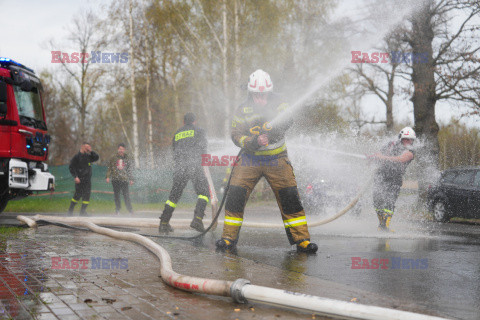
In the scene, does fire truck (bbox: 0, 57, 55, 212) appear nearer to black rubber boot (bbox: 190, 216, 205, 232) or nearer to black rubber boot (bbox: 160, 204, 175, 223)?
black rubber boot (bbox: 160, 204, 175, 223)

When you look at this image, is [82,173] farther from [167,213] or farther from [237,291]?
[237,291]

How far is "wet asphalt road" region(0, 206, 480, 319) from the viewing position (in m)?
4.05

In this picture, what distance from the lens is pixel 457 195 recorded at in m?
13.4

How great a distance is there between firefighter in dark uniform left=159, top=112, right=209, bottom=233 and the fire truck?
11.4ft

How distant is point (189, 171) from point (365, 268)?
12.0ft

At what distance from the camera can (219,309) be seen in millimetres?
3648

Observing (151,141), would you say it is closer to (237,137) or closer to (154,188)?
(154,188)

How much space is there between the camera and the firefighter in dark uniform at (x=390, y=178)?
9.16 m

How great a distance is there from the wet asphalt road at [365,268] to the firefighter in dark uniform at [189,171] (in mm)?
535

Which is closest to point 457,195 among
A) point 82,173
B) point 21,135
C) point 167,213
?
point 167,213

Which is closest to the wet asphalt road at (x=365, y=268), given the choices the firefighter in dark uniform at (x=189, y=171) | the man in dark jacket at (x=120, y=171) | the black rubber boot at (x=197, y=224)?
the black rubber boot at (x=197, y=224)

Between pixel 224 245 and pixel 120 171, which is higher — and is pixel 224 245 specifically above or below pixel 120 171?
below

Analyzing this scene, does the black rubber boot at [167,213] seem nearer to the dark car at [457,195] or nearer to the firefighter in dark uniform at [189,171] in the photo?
the firefighter in dark uniform at [189,171]

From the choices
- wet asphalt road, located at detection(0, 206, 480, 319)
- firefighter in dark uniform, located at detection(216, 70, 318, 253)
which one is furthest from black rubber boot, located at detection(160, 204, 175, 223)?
firefighter in dark uniform, located at detection(216, 70, 318, 253)
